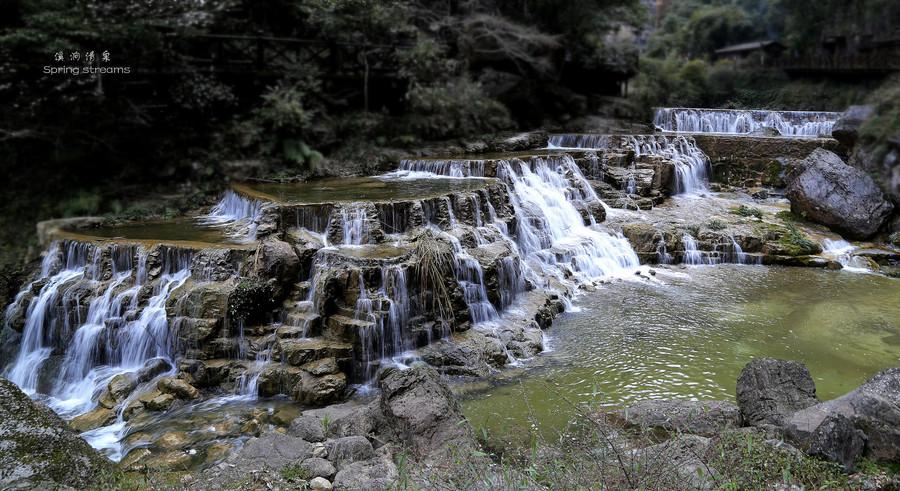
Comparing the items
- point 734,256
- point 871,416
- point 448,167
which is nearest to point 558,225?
point 448,167

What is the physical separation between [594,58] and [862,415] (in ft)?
66.9

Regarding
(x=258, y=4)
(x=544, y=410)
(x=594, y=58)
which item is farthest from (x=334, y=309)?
(x=594, y=58)

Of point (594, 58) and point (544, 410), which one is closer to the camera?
point (544, 410)

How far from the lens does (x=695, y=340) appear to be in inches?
320

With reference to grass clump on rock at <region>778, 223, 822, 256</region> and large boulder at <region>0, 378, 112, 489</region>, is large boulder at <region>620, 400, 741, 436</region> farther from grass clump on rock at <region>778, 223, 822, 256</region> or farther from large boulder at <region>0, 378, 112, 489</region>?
grass clump on rock at <region>778, 223, 822, 256</region>

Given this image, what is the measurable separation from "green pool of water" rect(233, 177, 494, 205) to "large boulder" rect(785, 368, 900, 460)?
7018 millimetres

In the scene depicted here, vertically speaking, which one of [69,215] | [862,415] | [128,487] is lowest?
[128,487]

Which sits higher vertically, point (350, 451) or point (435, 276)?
point (435, 276)

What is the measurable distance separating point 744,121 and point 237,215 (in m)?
17.6

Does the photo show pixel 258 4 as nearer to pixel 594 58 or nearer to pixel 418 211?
pixel 418 211

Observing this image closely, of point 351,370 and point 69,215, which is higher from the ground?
point 69,215

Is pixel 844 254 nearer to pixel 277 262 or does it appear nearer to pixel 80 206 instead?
pixel 277 262

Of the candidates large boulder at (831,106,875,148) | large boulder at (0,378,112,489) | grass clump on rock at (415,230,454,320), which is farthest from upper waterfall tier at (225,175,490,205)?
large boulder at (831,106,875,148)

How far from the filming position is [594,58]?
22672 mm
